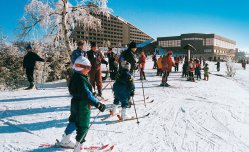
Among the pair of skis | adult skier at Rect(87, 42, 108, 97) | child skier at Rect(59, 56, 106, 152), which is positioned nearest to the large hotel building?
adult skier at Rect(87, 42, 108, 97)

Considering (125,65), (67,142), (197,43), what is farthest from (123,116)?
(197,43)

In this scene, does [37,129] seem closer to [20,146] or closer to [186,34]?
[20,146]

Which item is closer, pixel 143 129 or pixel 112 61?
pixel 143 129

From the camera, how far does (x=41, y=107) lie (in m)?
6.71

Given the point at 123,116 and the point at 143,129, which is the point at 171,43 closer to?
the point at 123,116

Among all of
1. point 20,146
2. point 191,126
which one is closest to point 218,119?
point 191,126

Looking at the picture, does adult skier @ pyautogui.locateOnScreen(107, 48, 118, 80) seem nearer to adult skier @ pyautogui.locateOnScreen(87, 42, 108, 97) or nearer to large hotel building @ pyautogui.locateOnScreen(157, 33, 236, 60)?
adult skier @ pyautogui.locateOnScreen(87, 42, 108, 97)

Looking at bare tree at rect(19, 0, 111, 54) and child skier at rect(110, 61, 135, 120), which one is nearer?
child skier at rect(110, 61, 135, 120)

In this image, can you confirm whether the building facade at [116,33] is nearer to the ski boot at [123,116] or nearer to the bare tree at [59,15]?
the bare tree at [59,15]

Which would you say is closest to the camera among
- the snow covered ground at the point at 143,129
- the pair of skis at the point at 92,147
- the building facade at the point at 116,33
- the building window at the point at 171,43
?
the pair of skis at the point at 92,147

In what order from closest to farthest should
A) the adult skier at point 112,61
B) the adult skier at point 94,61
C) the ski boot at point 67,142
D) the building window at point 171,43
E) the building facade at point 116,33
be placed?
the ski boot at point 67,142 < the adult skier at point 94,61 < the adult skier at point 112,61 < the building window at point 171,43 < the building facade at point 116,33

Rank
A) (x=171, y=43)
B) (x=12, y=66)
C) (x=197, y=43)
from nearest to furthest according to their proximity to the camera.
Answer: (x=12, y=66)
(x=197, y=43)
(x=171, y=43)

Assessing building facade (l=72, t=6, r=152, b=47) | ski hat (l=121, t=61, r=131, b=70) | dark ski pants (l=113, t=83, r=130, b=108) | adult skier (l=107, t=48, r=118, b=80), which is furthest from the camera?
building facade (l=72, t=6, r=152, b=47)

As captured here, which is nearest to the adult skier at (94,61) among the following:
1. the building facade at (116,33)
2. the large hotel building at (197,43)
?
the large hotel building at (197,43)
